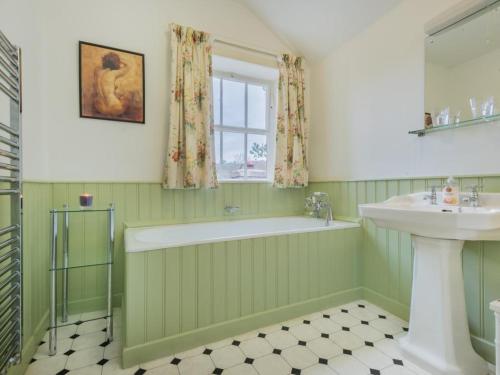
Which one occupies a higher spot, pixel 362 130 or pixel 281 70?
pixel 281 70

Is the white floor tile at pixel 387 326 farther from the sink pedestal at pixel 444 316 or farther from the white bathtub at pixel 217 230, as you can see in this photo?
the white bathtub at pixel 217 230

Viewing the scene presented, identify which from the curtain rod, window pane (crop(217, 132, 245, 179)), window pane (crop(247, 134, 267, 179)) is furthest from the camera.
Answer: window pane (crop(247, 134, 267, 179))

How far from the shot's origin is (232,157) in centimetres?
290

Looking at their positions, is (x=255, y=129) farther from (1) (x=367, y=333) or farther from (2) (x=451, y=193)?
(1) (x=367, y=333)

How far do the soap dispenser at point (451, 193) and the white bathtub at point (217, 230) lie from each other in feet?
2.51

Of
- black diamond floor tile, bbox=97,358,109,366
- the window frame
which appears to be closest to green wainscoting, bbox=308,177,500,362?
the window frame

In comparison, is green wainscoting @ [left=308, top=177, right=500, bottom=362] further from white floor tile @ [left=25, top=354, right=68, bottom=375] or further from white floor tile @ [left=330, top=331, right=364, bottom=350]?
white floor tile @ [left=25, top=354, right=68, bottom=375]

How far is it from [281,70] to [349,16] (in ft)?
2.45

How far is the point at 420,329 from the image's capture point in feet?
4.92

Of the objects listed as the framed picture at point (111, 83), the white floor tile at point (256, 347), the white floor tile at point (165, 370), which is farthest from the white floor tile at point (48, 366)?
the framed picture at point (111, 83)

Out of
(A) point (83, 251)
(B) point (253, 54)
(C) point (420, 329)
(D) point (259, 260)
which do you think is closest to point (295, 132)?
(B) point (253, 54)

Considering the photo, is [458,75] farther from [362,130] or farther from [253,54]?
[253,54]

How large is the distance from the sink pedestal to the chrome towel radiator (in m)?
1.99

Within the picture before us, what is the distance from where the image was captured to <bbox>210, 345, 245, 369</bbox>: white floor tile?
1.47 m
